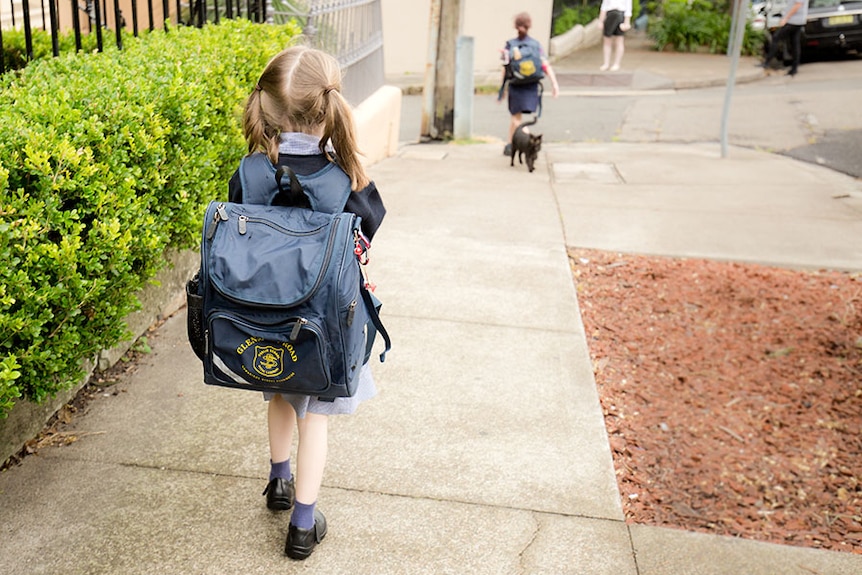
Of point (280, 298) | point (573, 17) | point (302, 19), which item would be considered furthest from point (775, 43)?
point (280, 298)

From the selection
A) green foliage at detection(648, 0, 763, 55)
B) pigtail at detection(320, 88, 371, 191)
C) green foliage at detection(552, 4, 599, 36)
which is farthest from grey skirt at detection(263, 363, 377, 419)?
green foliage at detection(552, 4, 599, 36)

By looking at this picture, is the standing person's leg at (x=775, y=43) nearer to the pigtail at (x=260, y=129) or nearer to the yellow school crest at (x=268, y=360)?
the pigtail at (x=260, y=129)

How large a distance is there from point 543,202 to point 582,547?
16.6 feet

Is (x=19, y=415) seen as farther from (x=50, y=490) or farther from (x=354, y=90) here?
(x=354, y=90)

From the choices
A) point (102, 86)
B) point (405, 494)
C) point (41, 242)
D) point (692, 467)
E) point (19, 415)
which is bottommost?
point (692, 467)

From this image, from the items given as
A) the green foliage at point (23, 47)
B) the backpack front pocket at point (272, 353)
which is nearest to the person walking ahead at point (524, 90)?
the green foliage at point (23, 47)

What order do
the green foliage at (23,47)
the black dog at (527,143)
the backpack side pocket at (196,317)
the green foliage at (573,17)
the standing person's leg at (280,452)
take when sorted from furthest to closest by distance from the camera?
the green foliage at (573,17) → the black dog at (527,143) → the green foliage at (23,47) → the standing person's leg at (280,452) → the backpack side pocket at (196,317)

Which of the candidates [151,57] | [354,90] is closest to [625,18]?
[354,90]

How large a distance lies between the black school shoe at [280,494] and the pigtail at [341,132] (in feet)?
3.54

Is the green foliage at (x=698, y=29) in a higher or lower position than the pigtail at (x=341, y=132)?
lower

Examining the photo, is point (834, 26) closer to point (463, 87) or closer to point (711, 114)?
point (711, 114)

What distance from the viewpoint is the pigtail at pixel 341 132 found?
8.84ft

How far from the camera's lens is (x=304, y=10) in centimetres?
751

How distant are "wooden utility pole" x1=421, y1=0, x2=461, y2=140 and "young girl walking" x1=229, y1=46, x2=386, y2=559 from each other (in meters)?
8.64
